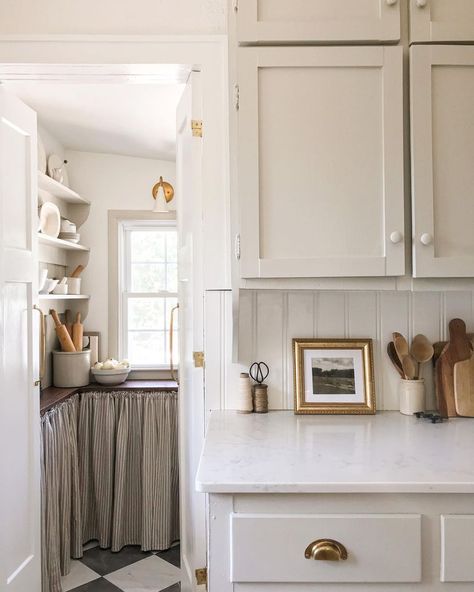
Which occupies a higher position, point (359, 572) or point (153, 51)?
point (153, 51)

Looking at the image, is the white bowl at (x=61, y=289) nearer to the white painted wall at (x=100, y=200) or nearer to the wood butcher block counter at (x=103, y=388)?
the white painted wall at (x=100, y=200)

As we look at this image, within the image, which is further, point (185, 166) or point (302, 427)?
point (185, 166)

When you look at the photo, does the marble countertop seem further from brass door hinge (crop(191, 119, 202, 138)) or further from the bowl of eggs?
the bowl of eggs

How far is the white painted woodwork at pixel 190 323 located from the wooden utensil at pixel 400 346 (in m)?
0.68

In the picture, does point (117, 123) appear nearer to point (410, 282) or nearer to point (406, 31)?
point (406, 31)

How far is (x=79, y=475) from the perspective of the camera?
3.15 metres

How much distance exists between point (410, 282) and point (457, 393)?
0.46 metres

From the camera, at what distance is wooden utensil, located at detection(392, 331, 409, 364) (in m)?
1.81

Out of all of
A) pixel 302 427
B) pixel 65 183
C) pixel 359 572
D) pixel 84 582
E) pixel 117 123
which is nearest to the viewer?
pixel 359 572

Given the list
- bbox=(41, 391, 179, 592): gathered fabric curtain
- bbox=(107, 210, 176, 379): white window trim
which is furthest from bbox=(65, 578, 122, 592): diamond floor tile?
bbox=(107, 210, 176, 379): white window trim

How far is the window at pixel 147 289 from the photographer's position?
152 inches

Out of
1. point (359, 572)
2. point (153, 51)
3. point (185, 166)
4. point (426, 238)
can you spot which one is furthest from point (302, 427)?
point (153, 51)

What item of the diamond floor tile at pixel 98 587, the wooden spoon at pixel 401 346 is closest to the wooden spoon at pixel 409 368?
the wooden spoon at pixel 401 346

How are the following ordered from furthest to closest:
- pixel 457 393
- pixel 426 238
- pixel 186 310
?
pixel 186 310 → pixel 457 393 → pixel 426 238
